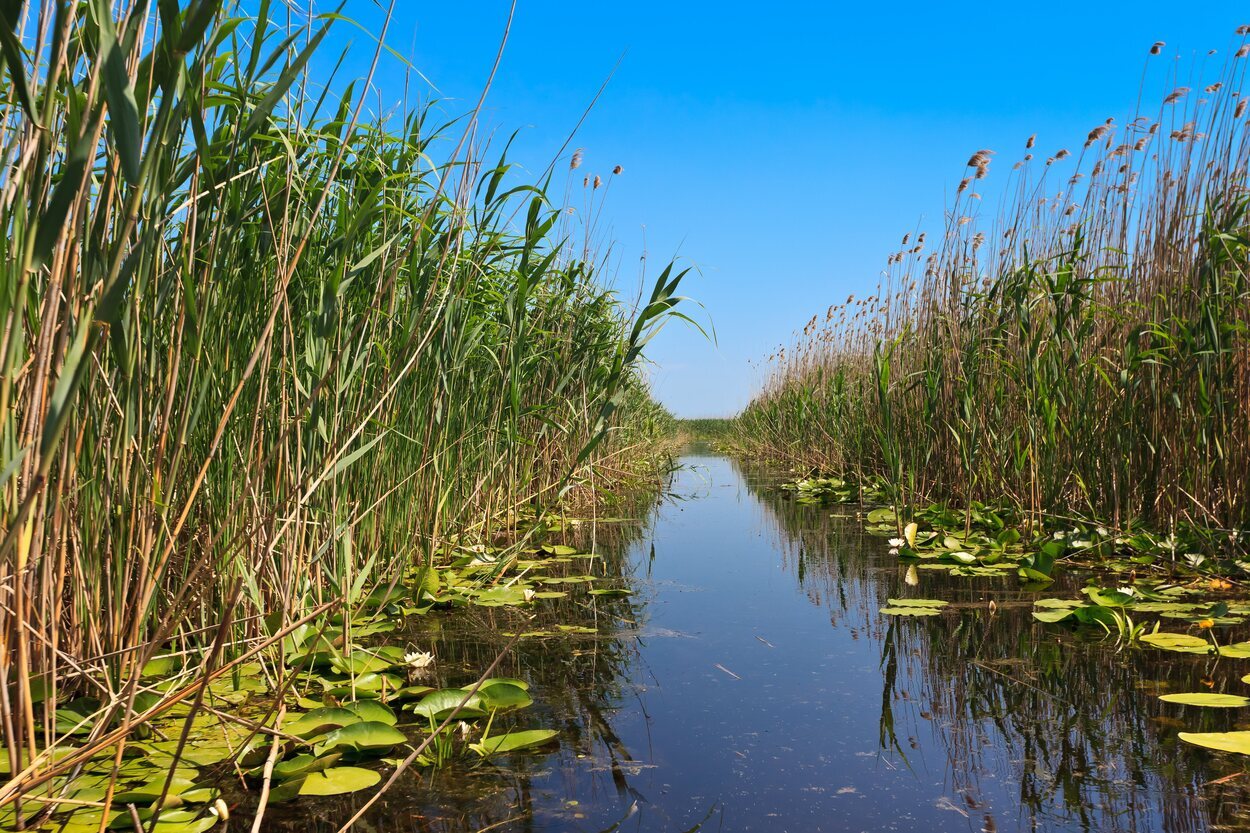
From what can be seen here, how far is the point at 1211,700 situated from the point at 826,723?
77cm

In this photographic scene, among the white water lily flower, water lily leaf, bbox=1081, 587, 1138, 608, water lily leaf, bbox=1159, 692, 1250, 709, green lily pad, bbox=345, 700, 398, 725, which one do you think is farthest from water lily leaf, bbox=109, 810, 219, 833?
water lily leaf, bbox=1081, 587, 1138, 608

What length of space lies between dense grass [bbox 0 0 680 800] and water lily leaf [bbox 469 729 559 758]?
0.43 meters

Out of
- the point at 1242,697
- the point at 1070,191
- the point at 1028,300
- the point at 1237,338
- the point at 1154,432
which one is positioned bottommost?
the point at 1242,697

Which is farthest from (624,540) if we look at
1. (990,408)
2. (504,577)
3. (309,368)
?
(309,368)

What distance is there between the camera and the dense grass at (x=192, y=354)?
3.05 ft

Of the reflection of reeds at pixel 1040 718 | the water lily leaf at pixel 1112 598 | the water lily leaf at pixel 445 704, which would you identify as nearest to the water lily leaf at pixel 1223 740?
the reflection of reeds at pixel 1040 718

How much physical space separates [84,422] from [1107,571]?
321cm

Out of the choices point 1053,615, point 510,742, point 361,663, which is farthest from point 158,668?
point 1053,615

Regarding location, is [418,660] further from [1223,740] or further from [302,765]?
[1223,740]

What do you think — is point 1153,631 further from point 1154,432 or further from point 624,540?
point 624,540

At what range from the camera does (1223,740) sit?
4.75 ft

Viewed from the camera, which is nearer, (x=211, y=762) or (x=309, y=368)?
(x=211, y=762)

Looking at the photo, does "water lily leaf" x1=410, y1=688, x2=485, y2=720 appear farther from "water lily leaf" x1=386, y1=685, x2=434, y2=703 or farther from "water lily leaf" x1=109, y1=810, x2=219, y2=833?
"water lily leaf" x1=109, y1=810, x2=219, y2=833

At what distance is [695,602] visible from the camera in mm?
2818
